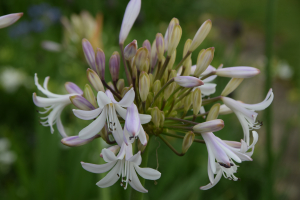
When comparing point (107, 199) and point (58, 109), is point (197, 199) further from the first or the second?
point (58, 109)

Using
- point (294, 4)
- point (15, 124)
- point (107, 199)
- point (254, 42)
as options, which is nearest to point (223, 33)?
point (254, 42)

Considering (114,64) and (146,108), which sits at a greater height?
(114,64)

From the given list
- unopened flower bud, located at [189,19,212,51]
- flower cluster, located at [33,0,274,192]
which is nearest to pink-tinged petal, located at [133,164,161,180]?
flower cluster, located at [33,0,274,192]

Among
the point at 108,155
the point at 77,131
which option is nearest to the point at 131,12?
the point at 108,155

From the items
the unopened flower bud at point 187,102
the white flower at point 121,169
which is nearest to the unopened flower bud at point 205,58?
the unopened flower bud at point 187,102

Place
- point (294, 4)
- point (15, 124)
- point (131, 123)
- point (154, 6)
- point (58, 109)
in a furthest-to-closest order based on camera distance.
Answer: point (294, 4) < point (154, 6) < point (15, 124) < point (58, 109) < point (131, 123)

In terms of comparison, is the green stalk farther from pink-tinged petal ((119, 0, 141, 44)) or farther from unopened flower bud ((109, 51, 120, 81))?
unopened flower bud ((109, 51, 120, 81))

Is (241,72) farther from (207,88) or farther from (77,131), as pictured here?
(77,131)
